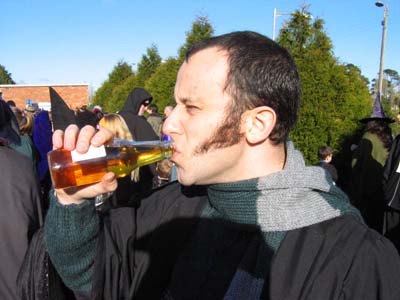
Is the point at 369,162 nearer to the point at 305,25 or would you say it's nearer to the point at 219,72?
the point at 305,25

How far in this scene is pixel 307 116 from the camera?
7.66m

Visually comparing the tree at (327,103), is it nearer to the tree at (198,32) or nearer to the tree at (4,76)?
the tree at (198,32)

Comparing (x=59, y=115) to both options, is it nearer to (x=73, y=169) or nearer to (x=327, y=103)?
(x=73, y=169)

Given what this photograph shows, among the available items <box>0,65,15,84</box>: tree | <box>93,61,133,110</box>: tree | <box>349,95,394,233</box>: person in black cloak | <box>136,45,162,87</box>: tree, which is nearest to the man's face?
<box>349,95,394,233</box>: person in black cloak

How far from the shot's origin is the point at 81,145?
1343 mm

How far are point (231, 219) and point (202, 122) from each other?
1.41 ft

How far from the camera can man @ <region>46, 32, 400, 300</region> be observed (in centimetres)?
131

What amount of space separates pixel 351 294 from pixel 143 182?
4.47m

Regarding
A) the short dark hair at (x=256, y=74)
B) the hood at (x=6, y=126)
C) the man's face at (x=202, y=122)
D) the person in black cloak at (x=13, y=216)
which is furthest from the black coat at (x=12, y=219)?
the short dark hair at (x=256, y=74)

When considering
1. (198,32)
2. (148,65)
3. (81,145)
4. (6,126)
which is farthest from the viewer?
(148,65)

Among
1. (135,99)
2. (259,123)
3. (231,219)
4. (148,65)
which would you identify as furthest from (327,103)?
(148,65)

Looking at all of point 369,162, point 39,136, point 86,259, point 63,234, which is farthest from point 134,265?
point 369,162

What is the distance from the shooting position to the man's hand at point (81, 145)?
4.44 ft

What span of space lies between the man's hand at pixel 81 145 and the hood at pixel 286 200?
506mm
